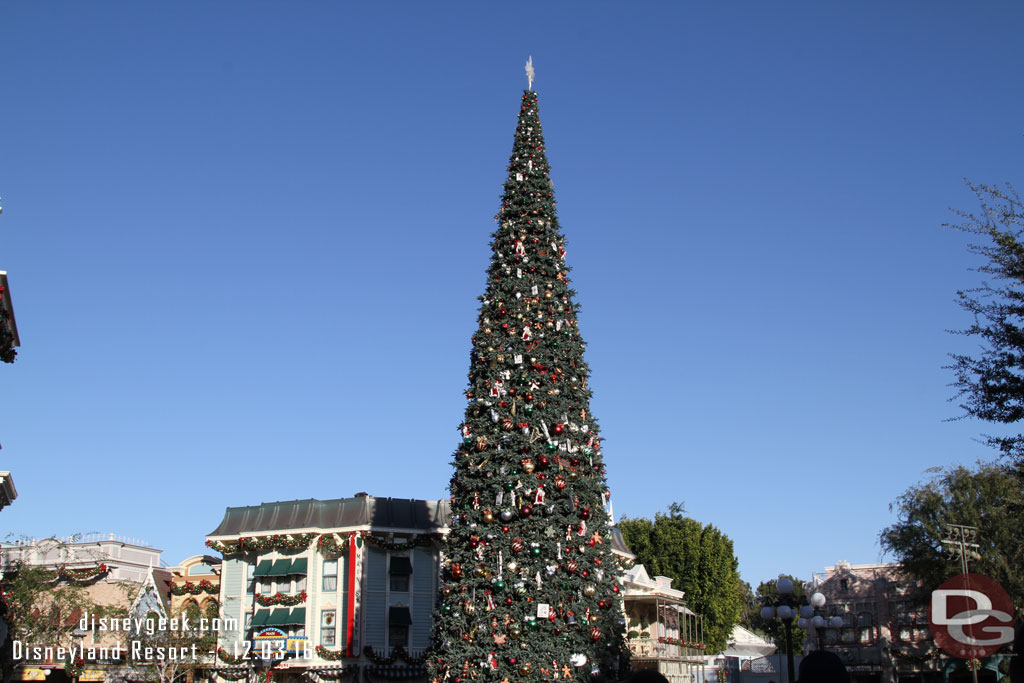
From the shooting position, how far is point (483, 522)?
62.8ft

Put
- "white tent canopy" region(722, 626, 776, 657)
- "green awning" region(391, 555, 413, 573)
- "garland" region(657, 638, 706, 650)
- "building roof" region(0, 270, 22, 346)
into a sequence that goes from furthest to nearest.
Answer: "white tent canopy" region(722, 626, 776, 657) → "garland" region(657, 638, 706, 650) → "green awning" region(391, 555, 413, 573) → "building roof" region(0, 270, 22, 346)

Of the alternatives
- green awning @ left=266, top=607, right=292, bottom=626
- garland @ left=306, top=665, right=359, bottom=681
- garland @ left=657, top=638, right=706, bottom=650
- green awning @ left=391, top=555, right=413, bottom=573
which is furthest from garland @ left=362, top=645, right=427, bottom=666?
garland @ left=657, top=638, right=706, bottom=650

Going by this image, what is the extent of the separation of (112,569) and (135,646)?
669cm

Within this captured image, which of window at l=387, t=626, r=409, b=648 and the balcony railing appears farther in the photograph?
the balcony railing

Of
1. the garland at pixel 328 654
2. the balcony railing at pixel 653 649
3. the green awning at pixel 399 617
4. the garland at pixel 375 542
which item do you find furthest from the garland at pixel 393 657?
the balcony railing at pixel 653 649

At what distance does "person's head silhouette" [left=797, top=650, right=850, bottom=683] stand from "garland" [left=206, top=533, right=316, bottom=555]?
118 feet

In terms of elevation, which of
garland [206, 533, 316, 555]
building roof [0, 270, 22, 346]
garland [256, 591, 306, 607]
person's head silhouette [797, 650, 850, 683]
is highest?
building roof [0, 270, 22, 346]

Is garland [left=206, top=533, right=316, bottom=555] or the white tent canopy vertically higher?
garland [left=206, top=533, right=316, bottom=555]

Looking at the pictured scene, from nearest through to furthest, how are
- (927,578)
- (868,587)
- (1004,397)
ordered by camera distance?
(1004,397)
(927,578)
(868,587)

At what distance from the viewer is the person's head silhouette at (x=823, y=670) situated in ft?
13.4

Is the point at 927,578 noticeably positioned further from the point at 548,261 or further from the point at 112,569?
the point at 112,569

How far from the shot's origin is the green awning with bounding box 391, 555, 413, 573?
124 ft

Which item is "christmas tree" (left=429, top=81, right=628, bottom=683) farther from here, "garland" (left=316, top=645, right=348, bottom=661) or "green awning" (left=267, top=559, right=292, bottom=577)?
"green awning" (left=267, top=559, right=292, bottom=577)

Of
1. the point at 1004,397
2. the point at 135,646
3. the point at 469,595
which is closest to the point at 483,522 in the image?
the point at 469,595
